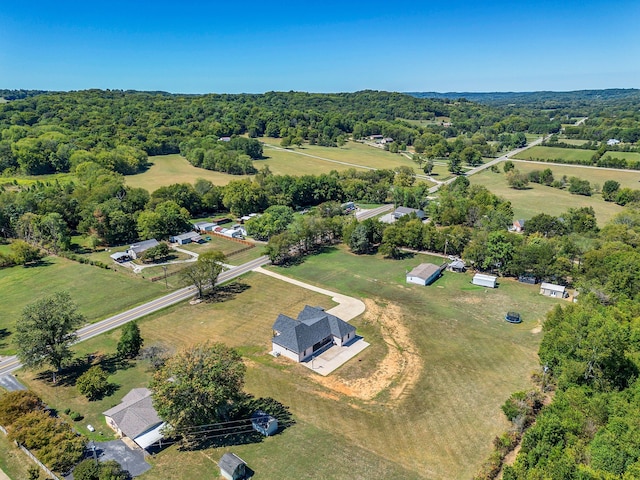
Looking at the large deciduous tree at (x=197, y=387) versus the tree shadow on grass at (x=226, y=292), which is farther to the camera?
the tree shadow on grass at (x=226, y=292)

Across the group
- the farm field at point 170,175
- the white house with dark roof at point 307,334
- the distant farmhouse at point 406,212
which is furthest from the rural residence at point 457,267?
the farm field at point 170,175

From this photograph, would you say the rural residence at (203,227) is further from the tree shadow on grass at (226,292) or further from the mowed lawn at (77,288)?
the tree shadow on grass at (226,292)

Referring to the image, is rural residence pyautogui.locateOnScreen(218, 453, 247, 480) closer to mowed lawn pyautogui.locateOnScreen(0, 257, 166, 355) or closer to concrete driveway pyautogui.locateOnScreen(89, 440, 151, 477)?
concrete driveway pyautogui.locateOnScreen(89, 440, 151, 477)

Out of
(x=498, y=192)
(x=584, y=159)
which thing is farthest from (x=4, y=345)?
(x=584, y=159)

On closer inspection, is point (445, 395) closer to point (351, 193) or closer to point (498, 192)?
point (351, 193)

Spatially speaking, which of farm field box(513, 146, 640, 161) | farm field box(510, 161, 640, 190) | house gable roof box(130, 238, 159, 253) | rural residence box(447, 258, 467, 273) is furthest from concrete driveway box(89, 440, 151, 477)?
farm field box(513, 146, 640, 161)

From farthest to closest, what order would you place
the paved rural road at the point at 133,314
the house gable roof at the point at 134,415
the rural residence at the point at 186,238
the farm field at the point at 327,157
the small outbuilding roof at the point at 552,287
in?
the farm field at the point at 327,157 < the rural residence at the point at 186,238 < the small outbuilding roof at the point at 552,287 < the paved rural road at the point at 133,314 < the house gable roof at the point at 134,415

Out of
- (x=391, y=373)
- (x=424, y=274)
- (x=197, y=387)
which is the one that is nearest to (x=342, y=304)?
(x=424, y=274)
